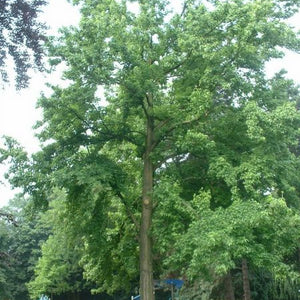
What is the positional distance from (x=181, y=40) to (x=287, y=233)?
6.84 metres

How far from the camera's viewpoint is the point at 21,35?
336 inches

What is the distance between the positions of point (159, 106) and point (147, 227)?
4520mm

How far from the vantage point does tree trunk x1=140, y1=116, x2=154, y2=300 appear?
15297mm

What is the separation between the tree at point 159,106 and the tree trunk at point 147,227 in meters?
0.04

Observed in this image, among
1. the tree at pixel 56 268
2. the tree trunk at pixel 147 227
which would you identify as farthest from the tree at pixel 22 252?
the tree trunk at pixel 147 227

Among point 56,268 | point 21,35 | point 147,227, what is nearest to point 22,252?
point 56,268

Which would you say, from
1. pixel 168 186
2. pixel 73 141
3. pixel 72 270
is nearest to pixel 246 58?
pixel 168 186

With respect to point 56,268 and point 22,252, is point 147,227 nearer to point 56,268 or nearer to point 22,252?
point 56,268

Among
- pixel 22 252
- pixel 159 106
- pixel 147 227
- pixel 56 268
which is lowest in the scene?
pixel 147 227

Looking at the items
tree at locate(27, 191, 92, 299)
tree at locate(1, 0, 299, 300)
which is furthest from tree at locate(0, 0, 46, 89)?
tree at locate(27, 191, 92, 299)

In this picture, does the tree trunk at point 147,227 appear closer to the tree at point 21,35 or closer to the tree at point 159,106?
the tree at point 159,106

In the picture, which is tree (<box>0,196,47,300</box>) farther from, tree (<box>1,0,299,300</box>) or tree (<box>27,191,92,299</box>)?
tree (<box>1,0,299,300</box>)

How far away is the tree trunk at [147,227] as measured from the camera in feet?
50.2

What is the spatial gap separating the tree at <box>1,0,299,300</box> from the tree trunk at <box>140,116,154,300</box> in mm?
36
